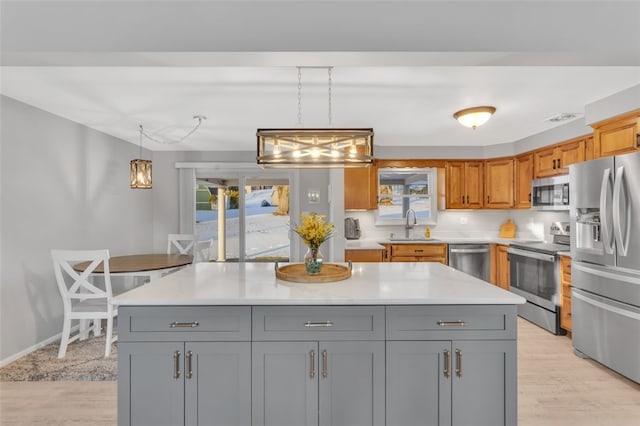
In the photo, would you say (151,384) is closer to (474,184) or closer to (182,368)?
(182,368)

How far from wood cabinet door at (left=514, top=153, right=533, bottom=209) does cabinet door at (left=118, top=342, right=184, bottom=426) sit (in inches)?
183

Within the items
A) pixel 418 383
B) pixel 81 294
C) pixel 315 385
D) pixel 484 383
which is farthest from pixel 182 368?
pixel 81 294

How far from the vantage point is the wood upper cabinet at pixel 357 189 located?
4.97 meters

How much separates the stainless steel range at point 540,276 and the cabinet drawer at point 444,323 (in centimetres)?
242

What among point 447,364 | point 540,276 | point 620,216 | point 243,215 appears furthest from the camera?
point 243,215

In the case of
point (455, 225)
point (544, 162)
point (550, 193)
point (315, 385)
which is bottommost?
point (315, 385)

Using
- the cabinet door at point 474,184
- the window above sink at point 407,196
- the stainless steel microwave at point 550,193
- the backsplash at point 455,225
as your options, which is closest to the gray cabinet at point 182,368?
the backsplash at point 455,225

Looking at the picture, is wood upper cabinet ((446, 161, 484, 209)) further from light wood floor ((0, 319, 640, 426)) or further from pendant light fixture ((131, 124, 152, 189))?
pendant light fixture ((131, 124, 152, 189))

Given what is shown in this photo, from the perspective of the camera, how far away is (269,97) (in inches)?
119

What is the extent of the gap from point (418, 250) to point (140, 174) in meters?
3.64

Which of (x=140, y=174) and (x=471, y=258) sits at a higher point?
(x=140, y=174)

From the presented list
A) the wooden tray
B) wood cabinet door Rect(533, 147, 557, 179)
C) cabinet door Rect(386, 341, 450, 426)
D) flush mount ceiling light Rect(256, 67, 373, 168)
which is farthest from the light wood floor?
wood cabinet door Rect(533, 147, 557, 179)

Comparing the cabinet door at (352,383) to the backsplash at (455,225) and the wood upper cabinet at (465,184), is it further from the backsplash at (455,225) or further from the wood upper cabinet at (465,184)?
the wood upper cabinet at (465,184)

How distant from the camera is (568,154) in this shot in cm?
385
